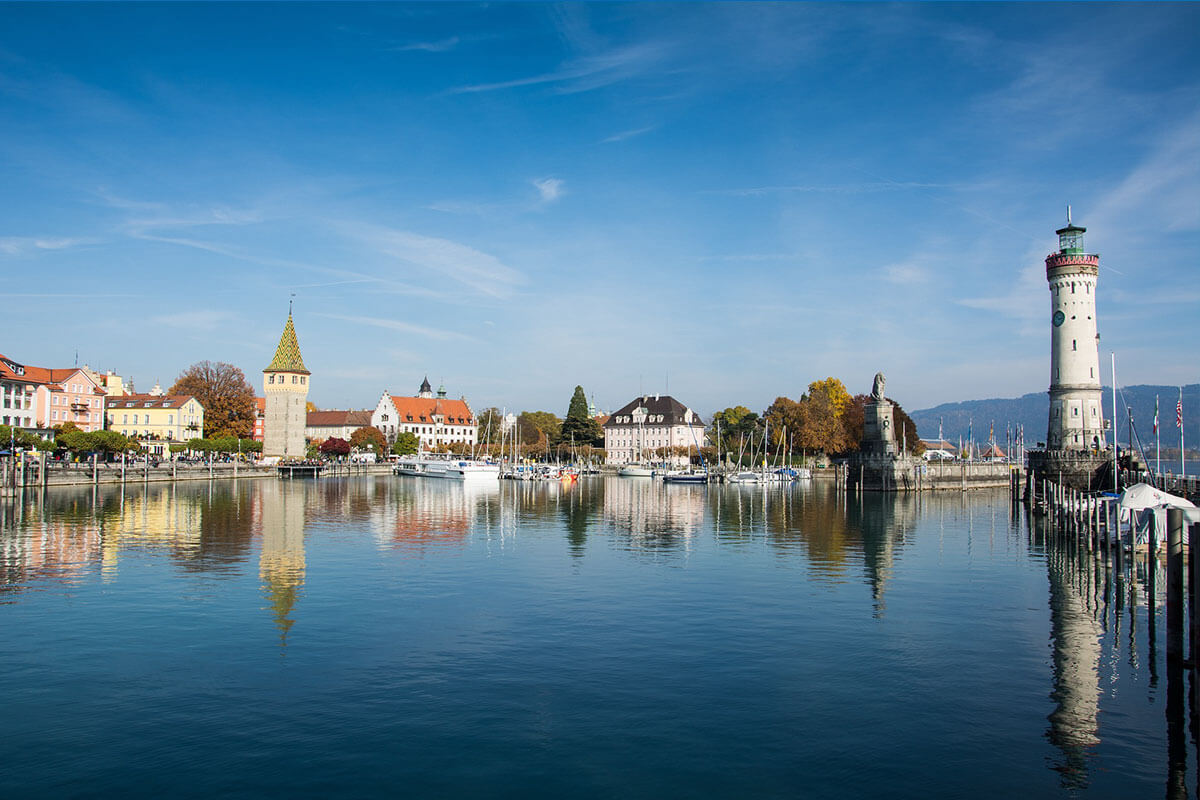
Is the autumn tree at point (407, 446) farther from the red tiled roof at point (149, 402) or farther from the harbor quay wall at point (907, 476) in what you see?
the harbor quay wall at point (907, 476)

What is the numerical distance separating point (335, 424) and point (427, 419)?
65.2ft

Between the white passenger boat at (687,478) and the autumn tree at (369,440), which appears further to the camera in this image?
the autumn tree at (369,440)

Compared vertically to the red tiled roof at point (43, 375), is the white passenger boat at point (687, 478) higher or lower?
lower

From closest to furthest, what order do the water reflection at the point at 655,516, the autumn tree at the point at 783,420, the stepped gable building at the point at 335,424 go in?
the water reflection at the point at 655,516 → the autumn tree at the point at 783,420 → the stepped gable building at the point at 335,424

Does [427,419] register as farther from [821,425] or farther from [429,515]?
[429,515]

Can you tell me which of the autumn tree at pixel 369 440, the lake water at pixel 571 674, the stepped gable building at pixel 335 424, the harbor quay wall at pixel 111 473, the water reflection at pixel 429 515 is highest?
the stepped gable building at pixel 335 424

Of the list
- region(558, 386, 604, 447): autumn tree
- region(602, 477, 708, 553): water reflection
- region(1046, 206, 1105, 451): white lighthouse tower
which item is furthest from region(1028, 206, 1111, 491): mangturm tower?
region(558, 386, 604, 447): autumn tree

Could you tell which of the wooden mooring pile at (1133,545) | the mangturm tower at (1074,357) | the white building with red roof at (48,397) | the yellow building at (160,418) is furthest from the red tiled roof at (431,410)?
the mangturm tower at (1074,357)

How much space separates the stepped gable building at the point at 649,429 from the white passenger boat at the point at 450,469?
45.3 m

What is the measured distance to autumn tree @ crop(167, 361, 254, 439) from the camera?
114500mm

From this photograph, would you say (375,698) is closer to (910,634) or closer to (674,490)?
(910,634)

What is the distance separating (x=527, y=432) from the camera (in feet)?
511

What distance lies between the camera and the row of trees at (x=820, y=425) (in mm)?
116812

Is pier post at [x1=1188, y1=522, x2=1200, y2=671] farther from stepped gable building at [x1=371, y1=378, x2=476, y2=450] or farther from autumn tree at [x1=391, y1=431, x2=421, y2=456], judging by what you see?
stepped gable building at [x1=371, y1=378, x2=476, y2=450]
